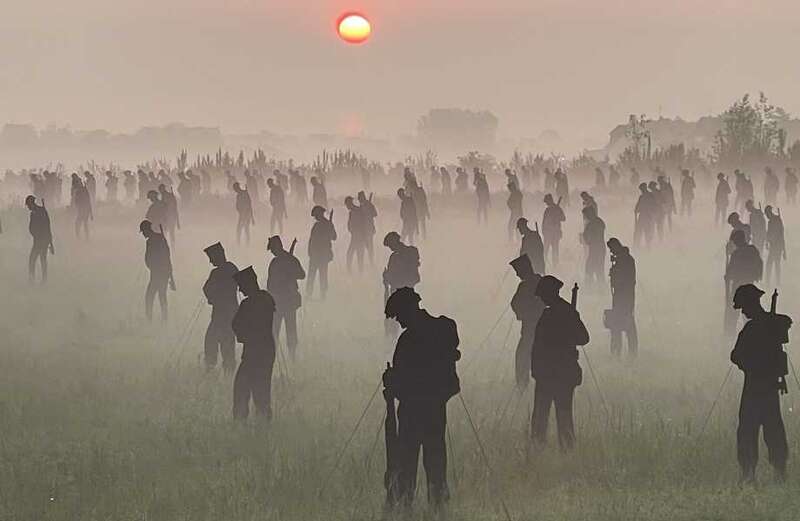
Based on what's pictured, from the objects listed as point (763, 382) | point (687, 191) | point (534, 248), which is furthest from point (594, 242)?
point (687, 191)

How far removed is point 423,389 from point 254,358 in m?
3.78

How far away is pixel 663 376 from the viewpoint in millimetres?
14078

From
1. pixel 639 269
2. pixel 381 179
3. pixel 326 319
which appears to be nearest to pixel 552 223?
pixel 639 269

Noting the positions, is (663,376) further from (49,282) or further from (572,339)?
(49,282)

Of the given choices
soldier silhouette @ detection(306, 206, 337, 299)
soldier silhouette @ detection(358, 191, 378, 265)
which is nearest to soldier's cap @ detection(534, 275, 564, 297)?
soldier silhouette @ detection(306, 206, 337, 299)

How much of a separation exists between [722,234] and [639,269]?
22.4 ft

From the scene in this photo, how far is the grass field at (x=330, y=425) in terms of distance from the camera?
26.2ft

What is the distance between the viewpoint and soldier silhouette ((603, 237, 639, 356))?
15195mm

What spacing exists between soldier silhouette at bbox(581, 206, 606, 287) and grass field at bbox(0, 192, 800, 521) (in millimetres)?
584

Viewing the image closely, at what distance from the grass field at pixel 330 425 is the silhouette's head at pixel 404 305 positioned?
1549mm

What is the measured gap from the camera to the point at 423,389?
7.73 meters

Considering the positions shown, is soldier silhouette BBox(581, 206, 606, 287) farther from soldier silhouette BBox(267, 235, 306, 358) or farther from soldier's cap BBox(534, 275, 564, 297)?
soldier's cap BBox(534, 275, 564, 297)

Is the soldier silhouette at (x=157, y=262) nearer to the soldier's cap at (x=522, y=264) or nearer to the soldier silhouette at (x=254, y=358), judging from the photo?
the soldier silhouette at (x=254, y=358)

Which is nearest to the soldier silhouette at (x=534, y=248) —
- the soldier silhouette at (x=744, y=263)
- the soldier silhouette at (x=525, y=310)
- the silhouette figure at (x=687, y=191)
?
the soldier silhouette at (x=744, y=263)
